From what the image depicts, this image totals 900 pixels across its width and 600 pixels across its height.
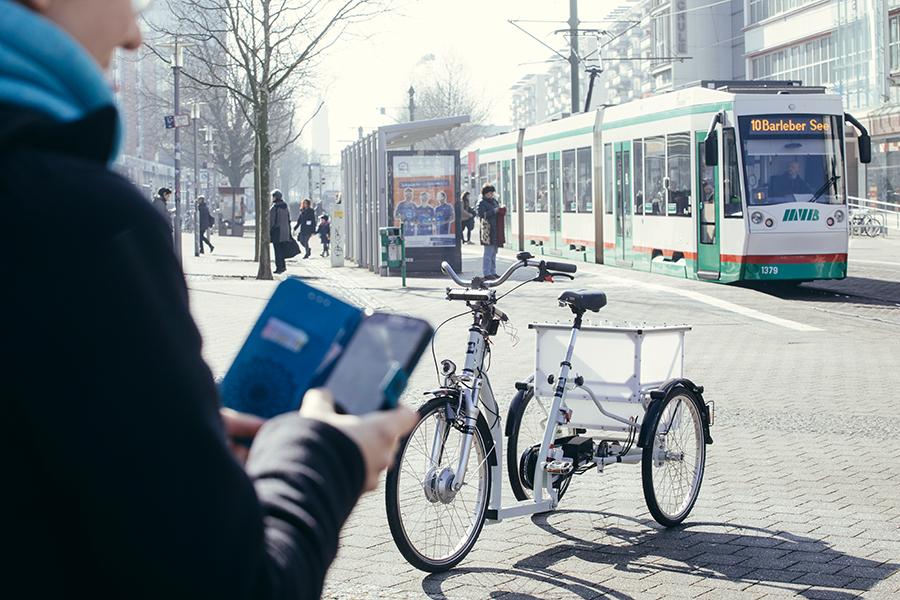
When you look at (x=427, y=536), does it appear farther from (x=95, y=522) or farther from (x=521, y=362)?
(x=521, y=362)

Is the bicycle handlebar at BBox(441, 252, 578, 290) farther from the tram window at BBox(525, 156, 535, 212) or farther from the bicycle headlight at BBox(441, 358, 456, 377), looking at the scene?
the tram window at BBox(525, 156, 535, 212)

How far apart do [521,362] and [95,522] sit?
938cm

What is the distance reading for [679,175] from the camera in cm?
1798

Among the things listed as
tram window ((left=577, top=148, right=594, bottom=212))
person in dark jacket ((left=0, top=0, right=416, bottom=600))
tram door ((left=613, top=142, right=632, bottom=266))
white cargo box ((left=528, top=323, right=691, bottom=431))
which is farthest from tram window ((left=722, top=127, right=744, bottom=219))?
person in dark jacket ((left=0, top=0, right=416, bottom=600))

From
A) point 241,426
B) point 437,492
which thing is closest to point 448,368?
point 437,492

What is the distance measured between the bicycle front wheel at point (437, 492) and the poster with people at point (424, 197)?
1693cm

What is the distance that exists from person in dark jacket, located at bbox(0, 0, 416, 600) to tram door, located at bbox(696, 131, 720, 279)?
54.2 ft

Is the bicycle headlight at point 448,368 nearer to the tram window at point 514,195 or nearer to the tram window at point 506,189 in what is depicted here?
the tram window at point 514,195

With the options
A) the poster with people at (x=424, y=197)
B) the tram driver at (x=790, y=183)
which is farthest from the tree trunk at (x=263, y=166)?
the tram driver at (x=790, y=183)

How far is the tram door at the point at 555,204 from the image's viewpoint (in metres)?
24.7

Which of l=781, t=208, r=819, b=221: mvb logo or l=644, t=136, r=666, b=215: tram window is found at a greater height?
l=644, t=136, r=666, b=215: tram window

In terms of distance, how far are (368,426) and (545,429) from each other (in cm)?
395

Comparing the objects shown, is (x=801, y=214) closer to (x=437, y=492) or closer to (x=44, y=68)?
(x=437, y=492)

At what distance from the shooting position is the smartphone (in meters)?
1.19
